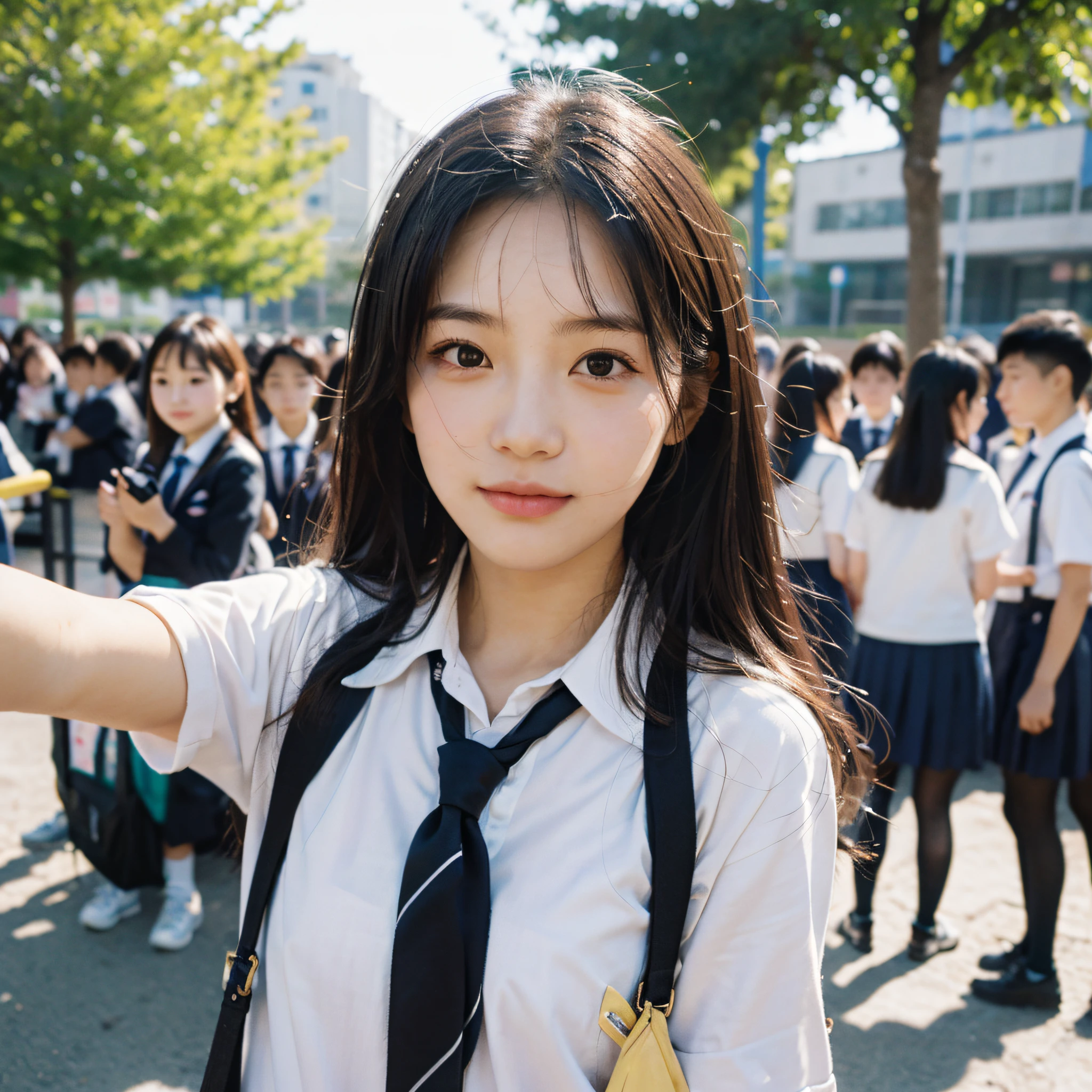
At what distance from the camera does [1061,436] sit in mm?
3070

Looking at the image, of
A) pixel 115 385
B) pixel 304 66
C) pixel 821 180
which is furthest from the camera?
pixel 304 66

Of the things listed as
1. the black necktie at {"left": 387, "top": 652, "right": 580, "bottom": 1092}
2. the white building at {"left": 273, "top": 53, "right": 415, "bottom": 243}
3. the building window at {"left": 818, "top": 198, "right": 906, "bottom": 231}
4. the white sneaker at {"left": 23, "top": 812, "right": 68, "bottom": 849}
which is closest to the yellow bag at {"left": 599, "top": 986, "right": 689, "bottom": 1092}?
the black necktie at {"left": 387, "top": 652, "right": 580, "bottom": 1092}

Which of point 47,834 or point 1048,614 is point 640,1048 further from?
point 47,834

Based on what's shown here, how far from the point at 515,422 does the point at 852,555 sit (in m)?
2.78

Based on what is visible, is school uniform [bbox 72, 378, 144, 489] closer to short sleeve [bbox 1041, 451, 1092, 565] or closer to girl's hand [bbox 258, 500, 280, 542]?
girl's hand [bbox 258, 500, 280, 542]

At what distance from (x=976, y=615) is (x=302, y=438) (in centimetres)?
306

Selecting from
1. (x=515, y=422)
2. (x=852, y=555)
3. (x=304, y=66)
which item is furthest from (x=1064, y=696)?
(x=304, y=66)

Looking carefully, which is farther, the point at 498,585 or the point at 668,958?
the point at 498,585

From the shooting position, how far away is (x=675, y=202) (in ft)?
3.58

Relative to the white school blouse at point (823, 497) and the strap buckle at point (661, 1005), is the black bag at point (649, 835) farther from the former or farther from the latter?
the white school blouse at point (823, 497)

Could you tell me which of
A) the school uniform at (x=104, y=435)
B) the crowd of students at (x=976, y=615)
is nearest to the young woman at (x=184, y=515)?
the crowd of students at (x=976, y=615)

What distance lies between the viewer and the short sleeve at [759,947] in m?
1.01

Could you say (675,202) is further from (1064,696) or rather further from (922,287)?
(922,287)

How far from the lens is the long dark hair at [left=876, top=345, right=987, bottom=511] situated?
3232mm
